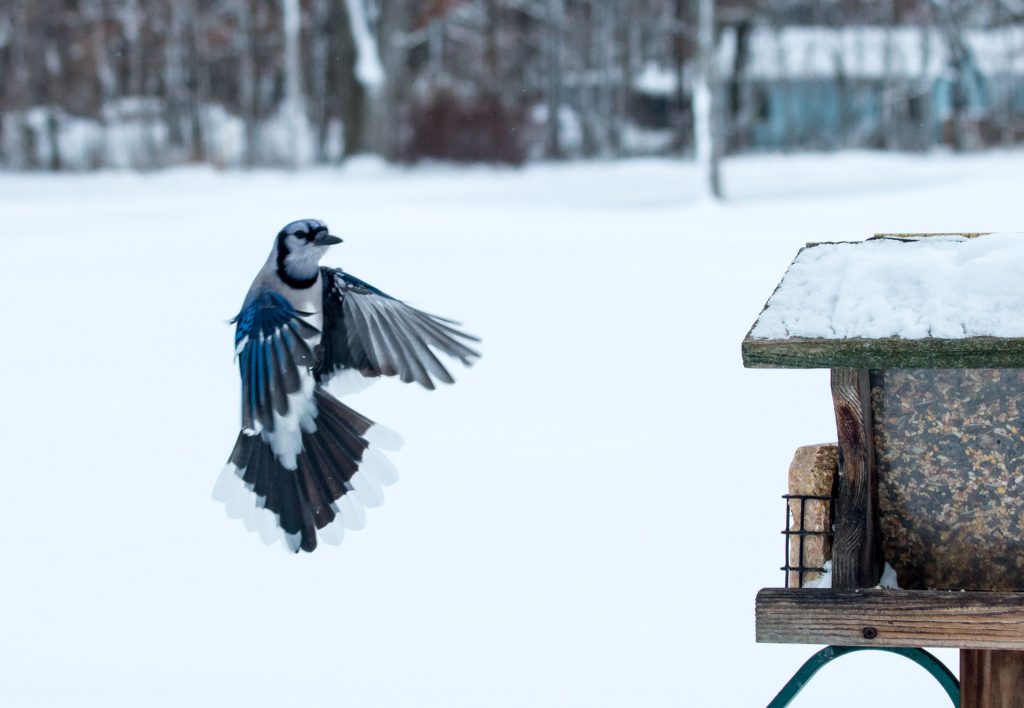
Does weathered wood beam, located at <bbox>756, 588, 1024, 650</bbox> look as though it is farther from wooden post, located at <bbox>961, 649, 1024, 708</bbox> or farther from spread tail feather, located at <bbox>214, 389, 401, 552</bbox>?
spread tail feather, located at <bbox>214, 389, 401, 552</bbox>

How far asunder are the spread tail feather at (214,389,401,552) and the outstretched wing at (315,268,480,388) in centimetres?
20

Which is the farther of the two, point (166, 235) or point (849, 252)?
point (166, 235)

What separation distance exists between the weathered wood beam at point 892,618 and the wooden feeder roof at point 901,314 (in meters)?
0.36

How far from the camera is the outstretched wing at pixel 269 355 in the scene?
2.62m

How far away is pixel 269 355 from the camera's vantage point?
268 cm

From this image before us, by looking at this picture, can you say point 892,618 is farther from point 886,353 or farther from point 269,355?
point 269,355

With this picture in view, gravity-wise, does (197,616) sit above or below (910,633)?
below

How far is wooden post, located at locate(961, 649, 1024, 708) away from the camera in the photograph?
2.44 m

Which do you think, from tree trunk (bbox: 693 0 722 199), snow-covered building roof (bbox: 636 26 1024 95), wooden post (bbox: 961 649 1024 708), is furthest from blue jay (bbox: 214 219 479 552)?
snow-covered building roof (bbox: 636 26 1024 95)

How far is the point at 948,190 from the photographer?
17.0 meters

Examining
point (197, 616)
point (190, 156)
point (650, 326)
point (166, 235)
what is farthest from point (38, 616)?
point (190, 156)

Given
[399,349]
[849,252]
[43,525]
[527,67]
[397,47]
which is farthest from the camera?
[527,67]

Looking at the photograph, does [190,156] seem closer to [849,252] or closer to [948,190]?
[948,190]

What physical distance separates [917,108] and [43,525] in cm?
2982
